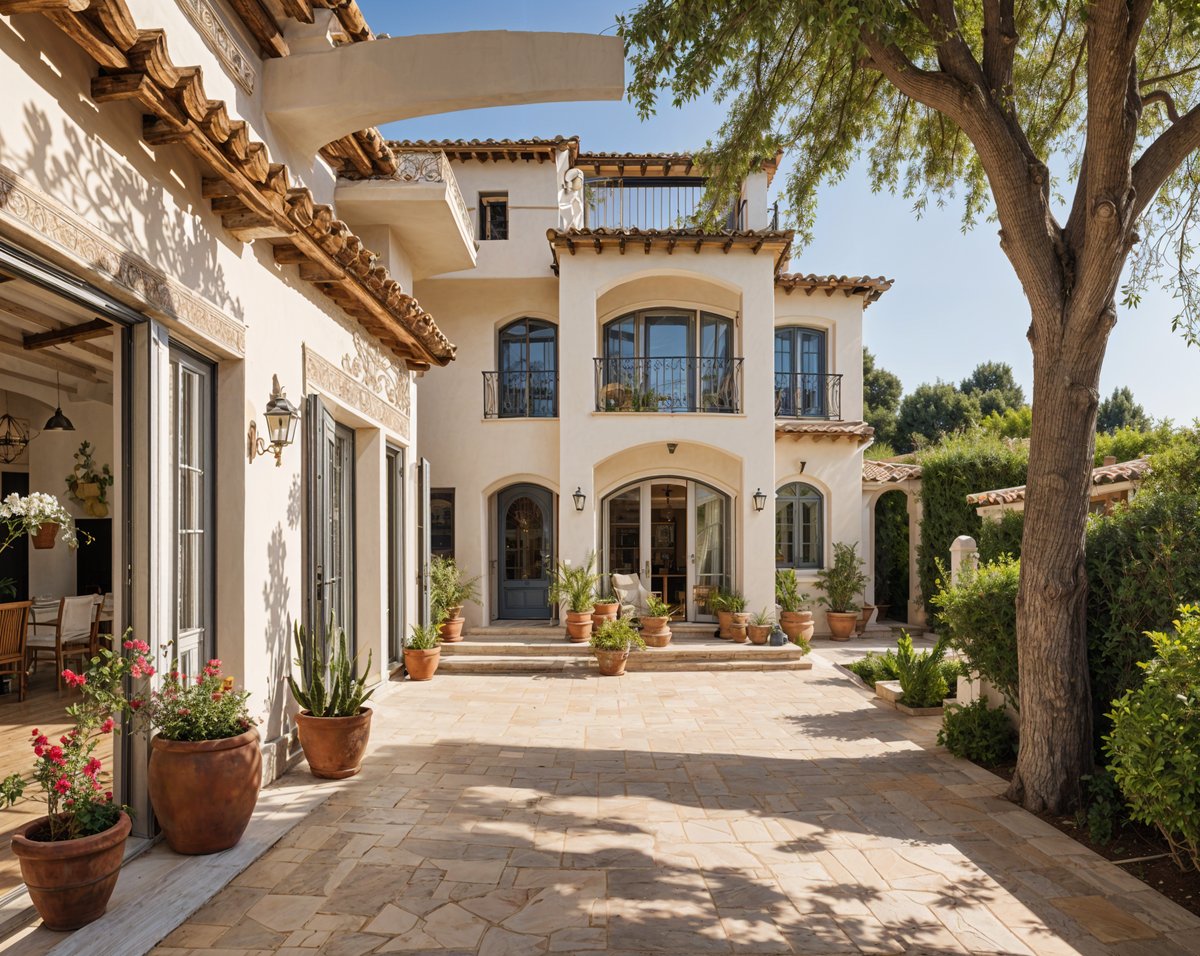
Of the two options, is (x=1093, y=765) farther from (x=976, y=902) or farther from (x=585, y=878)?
(x=585, y=878)

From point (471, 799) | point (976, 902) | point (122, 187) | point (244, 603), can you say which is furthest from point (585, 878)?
point (122, 187)

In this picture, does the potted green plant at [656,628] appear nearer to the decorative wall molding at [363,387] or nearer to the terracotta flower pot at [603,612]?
the terracotta flower pot at [603,612]

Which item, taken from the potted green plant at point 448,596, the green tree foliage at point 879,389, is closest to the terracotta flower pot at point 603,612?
the potted green plant at point 448,596

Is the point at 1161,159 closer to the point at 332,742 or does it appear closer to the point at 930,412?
the point at 332,742

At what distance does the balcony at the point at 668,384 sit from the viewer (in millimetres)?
12102

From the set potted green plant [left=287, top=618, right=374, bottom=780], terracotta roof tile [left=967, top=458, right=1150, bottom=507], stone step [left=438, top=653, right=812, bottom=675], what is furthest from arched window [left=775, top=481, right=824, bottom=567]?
potted green plant [left=287, top=618, right=374, bottom=780]

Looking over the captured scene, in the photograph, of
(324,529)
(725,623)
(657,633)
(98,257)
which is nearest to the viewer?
(98,257)

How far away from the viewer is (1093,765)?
4875mm

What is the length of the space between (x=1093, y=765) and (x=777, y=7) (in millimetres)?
5588

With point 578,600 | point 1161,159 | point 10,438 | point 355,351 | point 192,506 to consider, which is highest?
point 1161,159

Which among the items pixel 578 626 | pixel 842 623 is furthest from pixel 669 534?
pixel 842 623

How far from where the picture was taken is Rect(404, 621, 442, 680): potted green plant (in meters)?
9.08

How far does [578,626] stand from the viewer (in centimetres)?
1064

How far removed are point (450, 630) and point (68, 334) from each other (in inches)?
252
